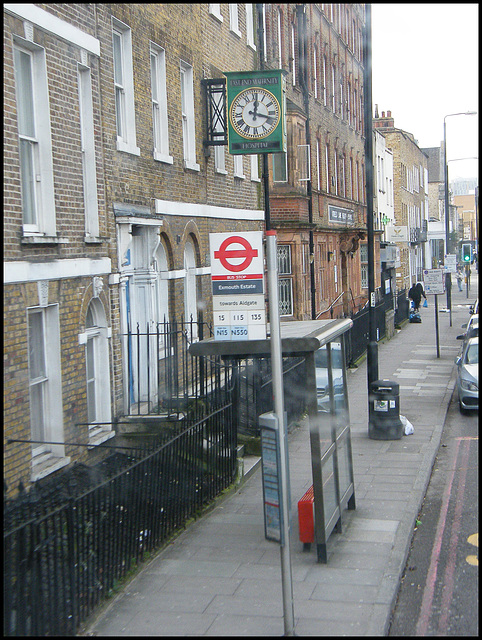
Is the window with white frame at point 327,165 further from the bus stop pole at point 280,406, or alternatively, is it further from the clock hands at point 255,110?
the bus stop pole at point 280,406

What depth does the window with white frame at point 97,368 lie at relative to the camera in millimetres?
10953

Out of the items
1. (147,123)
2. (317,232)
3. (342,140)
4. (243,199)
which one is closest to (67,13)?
(147,123)

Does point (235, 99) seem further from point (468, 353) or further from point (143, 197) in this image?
point (468, 353)

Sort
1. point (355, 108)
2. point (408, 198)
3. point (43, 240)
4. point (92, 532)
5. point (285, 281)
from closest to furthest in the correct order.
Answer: point (92, 532) < point (43, 240) < point (285, 281) < point (355, 108) < point (408, 198)

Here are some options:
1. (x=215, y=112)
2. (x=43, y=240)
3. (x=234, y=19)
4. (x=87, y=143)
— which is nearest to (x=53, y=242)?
(x=43, y=240)

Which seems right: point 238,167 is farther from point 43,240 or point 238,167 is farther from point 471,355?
point 43,240

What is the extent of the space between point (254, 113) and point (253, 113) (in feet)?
0.14

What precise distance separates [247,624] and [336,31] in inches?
1092

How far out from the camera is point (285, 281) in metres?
24.4

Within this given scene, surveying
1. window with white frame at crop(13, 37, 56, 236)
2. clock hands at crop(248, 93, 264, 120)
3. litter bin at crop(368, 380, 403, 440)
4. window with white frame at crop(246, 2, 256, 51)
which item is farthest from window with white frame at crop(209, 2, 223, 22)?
litter bin at crop(368, 380, 403, 440)

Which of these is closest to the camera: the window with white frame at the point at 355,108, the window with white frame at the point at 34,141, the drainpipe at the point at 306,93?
the window with white frame at the point at 34,141

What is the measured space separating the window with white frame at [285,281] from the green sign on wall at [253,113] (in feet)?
31.7

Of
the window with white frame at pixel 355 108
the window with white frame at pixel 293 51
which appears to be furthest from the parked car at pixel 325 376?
the window with white frame at pixel 355 108

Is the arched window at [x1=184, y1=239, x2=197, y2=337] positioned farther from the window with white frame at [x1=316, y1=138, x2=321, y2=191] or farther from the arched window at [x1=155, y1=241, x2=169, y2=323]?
the window with white frame at [x1=316, y1=138, x2=321, y2=191]
